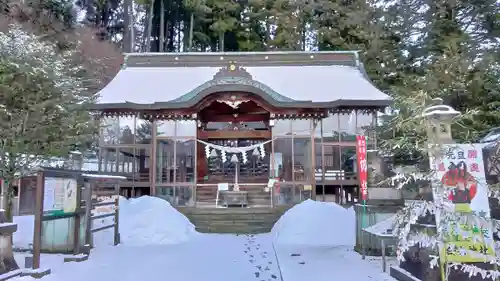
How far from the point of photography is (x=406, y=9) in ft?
59.5

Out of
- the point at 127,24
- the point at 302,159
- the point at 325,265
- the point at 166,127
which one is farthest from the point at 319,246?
the point at 127,24

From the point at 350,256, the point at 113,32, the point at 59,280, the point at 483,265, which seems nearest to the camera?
the point at 483,265

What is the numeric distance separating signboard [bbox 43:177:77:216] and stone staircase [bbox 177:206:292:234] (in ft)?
13.7

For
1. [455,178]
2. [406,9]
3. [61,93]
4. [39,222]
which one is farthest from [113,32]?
[455,178]

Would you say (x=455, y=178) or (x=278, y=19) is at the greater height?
(x=278, y=19)

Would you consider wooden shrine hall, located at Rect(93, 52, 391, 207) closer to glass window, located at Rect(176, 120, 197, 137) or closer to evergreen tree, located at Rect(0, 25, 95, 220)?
glass window, located at Rect(176, 120, 197, 137)

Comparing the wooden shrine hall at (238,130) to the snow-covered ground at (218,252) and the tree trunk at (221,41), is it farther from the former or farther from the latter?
the tree trunk at (221,41)

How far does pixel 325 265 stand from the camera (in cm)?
625

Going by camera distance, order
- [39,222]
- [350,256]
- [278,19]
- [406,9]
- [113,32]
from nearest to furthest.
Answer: [39,222] → [350,256] → [406,9] → [278,19] → [113,32]

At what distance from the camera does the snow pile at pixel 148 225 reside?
27.3 feet

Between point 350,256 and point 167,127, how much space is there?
7.93 m

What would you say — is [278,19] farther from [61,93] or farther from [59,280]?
[59,280]

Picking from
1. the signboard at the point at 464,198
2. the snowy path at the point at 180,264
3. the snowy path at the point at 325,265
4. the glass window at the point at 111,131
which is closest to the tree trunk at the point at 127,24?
the glass window at the point at 111,131

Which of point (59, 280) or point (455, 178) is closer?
point (455, 178)
